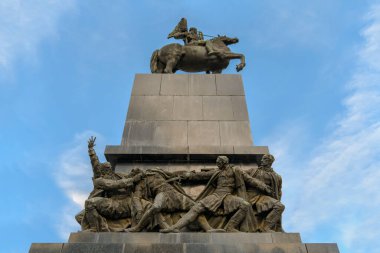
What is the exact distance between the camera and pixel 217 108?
39.3 feet

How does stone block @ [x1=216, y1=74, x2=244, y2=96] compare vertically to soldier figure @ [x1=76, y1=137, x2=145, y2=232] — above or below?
above

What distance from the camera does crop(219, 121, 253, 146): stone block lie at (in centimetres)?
1073

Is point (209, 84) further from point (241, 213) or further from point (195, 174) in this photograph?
point (241, 213)

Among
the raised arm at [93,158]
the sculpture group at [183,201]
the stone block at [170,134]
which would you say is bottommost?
the sculpture group at [183,201]

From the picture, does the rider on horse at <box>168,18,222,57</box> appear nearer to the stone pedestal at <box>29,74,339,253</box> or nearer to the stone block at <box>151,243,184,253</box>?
the stone pedestal at <box>29,74,339,253</box>

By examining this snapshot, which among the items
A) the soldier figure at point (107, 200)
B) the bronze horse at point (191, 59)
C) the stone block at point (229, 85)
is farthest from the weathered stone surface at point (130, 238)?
the bronze horse at point (191, 59)

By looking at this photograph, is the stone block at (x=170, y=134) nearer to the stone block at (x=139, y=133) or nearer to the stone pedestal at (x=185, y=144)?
the stone pedestal at (x=185, y=144)

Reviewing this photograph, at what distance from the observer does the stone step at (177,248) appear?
7.23m

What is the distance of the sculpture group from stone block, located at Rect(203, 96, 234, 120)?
8.42 feet

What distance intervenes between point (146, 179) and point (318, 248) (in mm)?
4135

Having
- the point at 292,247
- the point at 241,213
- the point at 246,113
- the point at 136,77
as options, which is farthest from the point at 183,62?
the point at 292,247

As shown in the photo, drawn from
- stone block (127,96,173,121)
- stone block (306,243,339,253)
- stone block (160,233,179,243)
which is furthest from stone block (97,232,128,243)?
stone block (127,96,173,121)

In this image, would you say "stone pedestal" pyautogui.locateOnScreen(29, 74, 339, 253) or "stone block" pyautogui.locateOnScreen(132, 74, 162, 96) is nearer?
"stone pedestal" pyautogui.locateOnScreen(29, 74, 339, 253)

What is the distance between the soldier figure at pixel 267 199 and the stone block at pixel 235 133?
4.57 feet
